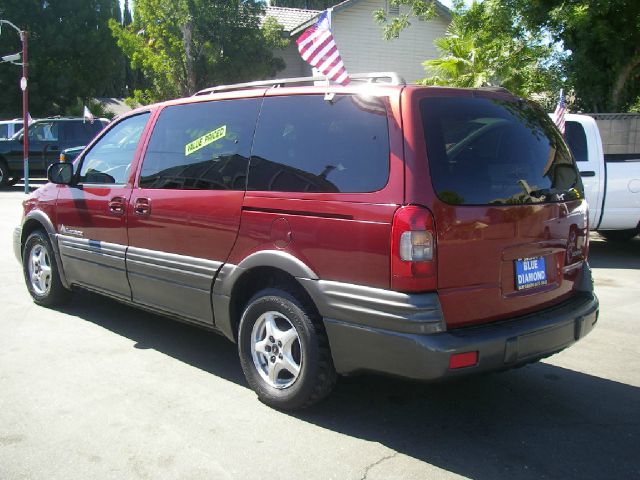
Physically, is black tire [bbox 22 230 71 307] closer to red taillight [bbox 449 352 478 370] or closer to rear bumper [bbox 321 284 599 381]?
rear bumper [bbox 321 284 599 381]

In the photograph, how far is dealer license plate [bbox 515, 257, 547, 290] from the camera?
3.60 meters

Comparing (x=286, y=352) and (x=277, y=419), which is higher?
(x=286, y=352)

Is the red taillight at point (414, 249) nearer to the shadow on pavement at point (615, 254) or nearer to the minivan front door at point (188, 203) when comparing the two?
the minivan front door at point (188, 203)

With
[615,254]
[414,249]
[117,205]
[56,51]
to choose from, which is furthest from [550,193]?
[56,51]

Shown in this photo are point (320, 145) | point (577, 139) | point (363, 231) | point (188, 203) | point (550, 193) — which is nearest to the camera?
point (363, 231)

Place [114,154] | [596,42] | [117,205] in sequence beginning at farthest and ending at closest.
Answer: [596,42]
[114,154]
[117,205]

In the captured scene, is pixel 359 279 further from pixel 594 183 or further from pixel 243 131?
pixel 594 183

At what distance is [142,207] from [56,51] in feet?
113

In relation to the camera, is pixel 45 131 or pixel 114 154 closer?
pixel 114 154

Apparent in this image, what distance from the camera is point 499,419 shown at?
3842mm

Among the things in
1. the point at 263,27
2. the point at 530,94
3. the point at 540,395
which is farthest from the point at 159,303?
the point at 263,27

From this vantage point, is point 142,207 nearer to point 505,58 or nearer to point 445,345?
point 445,345

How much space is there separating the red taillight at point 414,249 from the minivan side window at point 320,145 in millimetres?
252

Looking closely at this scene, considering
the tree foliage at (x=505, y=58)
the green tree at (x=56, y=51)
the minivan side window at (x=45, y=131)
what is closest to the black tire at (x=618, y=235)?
the tree foliage at (x=505, y=58)
